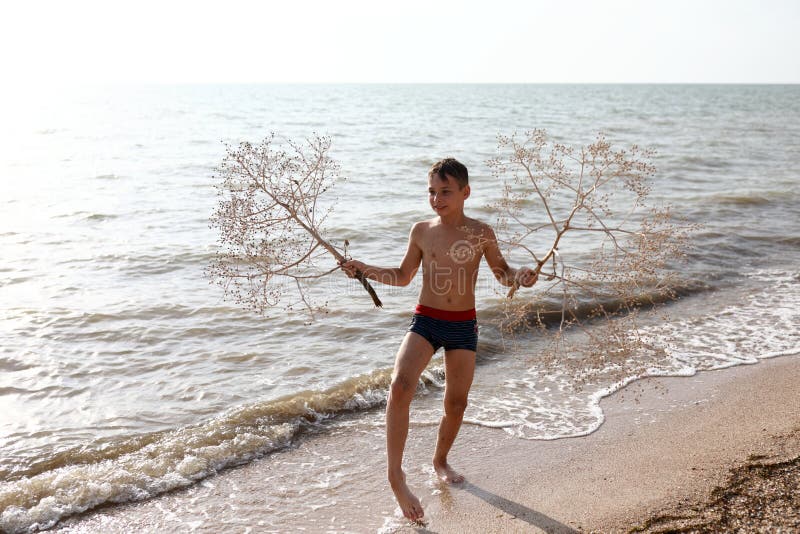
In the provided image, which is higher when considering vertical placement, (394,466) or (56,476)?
(394,466)

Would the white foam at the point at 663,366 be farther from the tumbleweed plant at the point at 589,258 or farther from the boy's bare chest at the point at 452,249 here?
the boy's bare chest at the point at 452,249

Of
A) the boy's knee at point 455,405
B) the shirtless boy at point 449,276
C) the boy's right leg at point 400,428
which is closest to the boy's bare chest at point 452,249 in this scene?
the shirtless boy at point 449,276

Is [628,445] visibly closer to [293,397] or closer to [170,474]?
[293,397]

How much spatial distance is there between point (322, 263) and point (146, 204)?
6282mm

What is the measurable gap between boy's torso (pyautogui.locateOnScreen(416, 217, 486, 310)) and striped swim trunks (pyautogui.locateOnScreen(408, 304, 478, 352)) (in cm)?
5

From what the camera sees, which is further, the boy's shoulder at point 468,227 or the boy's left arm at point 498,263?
the boy's shoulder at point 468,227

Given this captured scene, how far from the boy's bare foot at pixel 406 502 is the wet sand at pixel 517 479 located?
118 millimetres

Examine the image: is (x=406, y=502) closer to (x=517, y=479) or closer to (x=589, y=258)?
(x=517, y=479)

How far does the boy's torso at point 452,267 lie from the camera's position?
4371mm

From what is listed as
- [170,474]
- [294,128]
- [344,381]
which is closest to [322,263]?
[344,381]

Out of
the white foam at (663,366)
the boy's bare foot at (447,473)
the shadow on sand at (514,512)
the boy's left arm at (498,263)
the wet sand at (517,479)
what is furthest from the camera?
the white foam at (663,366)

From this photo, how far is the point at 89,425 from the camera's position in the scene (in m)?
5.80

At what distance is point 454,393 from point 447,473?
659 millimetres

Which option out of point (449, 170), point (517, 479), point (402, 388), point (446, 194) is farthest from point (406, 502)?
point (449, 170)
